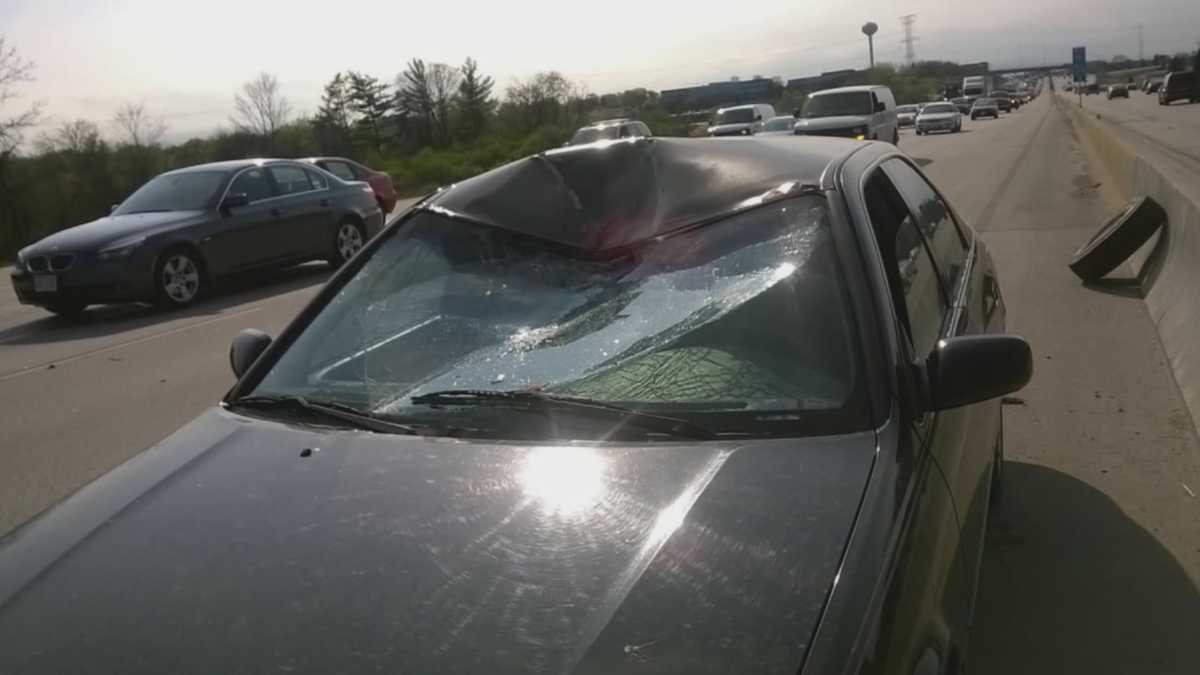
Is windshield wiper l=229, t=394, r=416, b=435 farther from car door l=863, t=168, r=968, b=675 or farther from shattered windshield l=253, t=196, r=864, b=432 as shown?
car door l=863, t=168, r=968, b=675

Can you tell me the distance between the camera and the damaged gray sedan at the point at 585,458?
5.82 ft

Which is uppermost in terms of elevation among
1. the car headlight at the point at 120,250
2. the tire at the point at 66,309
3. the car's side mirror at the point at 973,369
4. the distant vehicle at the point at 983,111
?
the car's side mirror at the point at 973,369

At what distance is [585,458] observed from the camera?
2.30m

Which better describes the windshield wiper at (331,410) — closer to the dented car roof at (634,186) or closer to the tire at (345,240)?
the dented car roof at (634,186)

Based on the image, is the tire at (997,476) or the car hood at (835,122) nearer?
the tire at (997,476)

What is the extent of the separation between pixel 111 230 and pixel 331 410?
10141mm

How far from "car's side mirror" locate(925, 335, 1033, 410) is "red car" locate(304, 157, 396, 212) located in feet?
51.1

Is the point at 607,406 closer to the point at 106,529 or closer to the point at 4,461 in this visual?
the point at 106,529

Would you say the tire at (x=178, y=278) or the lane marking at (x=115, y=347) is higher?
the tire at (x=178, y=278)

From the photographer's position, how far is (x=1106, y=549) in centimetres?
383

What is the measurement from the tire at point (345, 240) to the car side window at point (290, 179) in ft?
2.36

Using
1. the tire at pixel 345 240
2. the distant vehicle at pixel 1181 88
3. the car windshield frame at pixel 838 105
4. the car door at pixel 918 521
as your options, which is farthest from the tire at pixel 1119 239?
the distant vehicle at pixel 1181 88

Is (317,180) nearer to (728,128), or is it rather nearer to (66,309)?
(66,309)

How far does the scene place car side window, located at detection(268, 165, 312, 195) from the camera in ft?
44.7
